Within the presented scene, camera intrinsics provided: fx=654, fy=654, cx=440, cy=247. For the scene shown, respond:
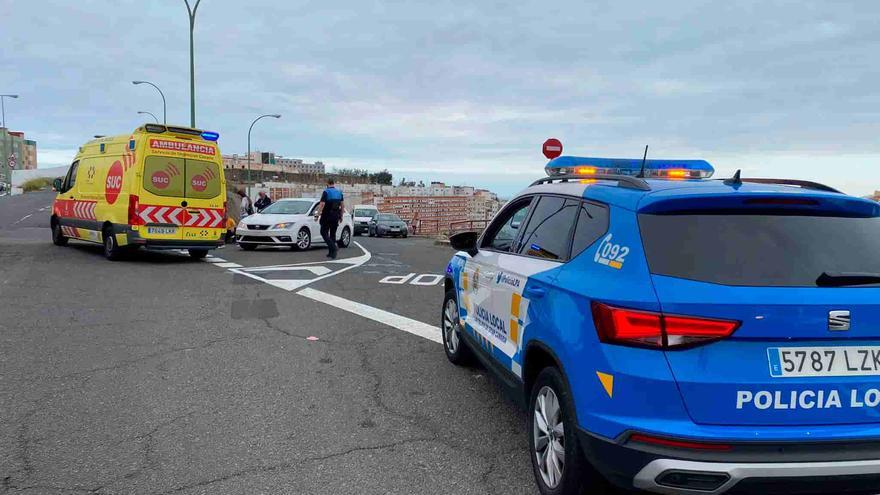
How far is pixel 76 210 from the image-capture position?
14742 mm

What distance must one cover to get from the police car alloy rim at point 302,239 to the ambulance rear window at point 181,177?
3.40 metres

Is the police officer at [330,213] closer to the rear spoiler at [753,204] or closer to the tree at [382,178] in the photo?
the rear spoiler at [753,204]

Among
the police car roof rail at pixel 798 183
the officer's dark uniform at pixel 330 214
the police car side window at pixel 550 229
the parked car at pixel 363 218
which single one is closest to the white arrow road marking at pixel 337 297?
the officer's dark uniform at pixel 330 214

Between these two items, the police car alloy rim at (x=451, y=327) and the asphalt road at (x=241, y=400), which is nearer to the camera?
the asphalt road at (x=241, y=400)

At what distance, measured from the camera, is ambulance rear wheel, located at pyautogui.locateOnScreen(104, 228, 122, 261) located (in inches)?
516

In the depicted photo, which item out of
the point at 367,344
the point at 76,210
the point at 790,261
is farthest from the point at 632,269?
the point at 76,210

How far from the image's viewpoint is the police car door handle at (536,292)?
132 inches

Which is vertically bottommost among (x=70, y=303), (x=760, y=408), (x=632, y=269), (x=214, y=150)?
(x=70, y=303)

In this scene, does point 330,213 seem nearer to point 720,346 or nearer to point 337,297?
point 337,297

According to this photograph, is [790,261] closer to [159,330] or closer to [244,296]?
[159,330]

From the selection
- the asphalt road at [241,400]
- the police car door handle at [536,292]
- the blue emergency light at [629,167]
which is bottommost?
the asphalt road at [241,400]

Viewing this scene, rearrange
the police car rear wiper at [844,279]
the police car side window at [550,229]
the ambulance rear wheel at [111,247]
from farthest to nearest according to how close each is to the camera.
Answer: the ambulance rear wheel at [111,247] < the police car side window at [550,229] < the police car rear wiper at [844,279]

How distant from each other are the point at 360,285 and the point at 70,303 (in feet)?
13.7

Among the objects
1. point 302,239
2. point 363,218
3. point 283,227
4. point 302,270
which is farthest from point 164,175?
point 363,218
